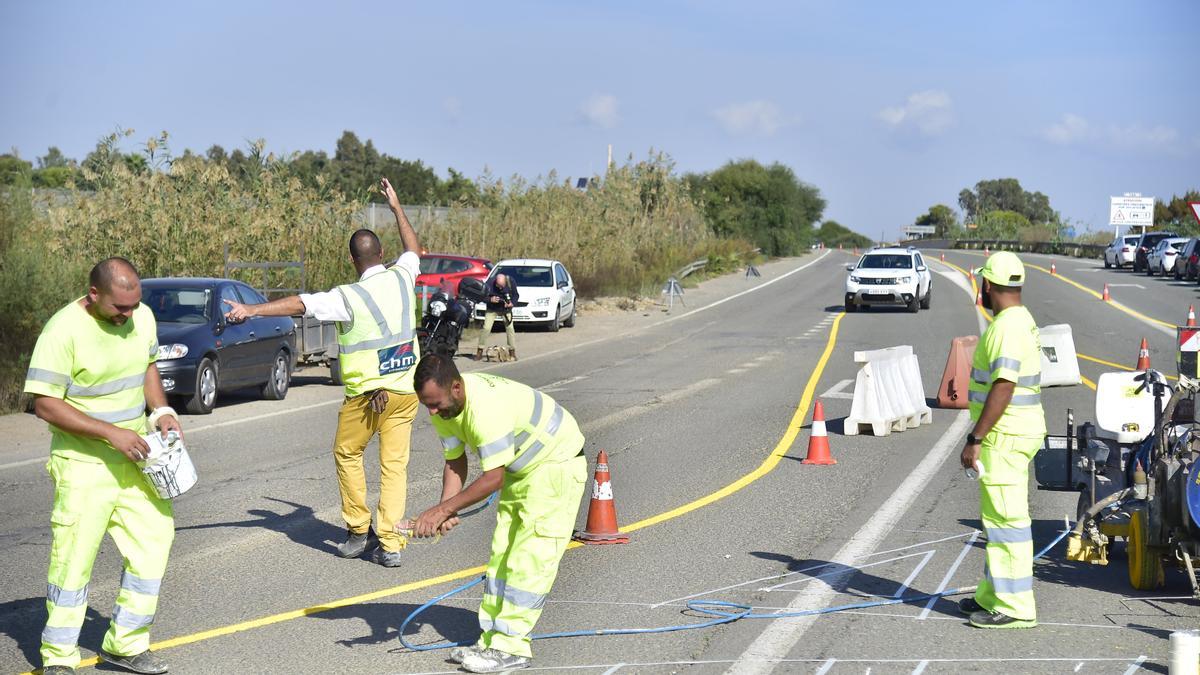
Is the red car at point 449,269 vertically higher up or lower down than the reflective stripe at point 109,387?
lower down

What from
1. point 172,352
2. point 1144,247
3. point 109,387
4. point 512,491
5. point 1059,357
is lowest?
point 1059,357

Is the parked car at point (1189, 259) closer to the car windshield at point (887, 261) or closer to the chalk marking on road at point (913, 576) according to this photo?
the car windshield at point (887, 261)

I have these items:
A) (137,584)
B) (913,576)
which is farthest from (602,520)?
(137,584)

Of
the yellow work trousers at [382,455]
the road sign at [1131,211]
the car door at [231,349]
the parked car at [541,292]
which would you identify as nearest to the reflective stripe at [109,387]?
the yellow work trousers at [382,455]

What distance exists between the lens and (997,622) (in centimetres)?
663

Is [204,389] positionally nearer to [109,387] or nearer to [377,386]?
[377,386]

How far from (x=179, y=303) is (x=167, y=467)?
36.9 feet

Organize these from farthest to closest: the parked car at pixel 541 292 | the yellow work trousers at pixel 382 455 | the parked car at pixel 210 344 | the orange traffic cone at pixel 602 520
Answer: the parked car at pixel 541 292, the parked car at pixel 210 344, the orange traffic cone at pixel 602 520, the yellow work trousers at pixel 382 455

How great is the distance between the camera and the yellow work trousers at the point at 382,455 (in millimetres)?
8164

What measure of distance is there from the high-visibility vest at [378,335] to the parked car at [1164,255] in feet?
159

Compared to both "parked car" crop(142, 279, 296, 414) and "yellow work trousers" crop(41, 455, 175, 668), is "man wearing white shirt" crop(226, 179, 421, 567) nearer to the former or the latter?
"yellow work trousers" crop(41, 455, 175, 668)

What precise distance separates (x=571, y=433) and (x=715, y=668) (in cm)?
124

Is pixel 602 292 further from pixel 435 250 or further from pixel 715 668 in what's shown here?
pixel 715 668

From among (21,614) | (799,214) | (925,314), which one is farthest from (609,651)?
(799,214)
